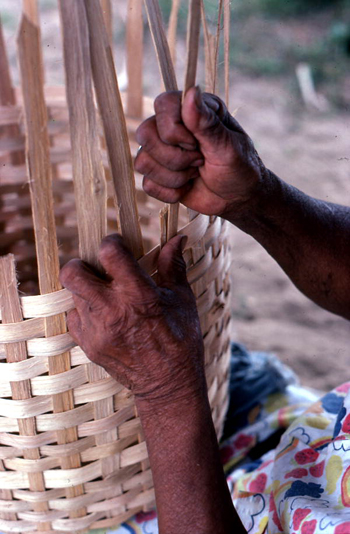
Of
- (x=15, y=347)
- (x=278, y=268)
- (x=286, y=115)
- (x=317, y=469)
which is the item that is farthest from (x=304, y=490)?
(x=286, y=115)

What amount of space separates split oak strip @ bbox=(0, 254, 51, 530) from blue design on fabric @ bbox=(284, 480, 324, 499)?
0.96ft

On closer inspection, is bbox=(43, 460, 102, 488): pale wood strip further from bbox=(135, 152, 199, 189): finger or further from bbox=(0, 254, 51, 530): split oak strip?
bbox=(135, 152, 199, 189): finger

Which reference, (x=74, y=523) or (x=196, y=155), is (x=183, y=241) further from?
(x=74, y=523)

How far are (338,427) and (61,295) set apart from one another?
380 millimetres

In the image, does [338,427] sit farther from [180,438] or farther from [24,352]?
[24,352]

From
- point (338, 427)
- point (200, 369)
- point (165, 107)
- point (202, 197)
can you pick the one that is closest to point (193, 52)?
point (165, 107)

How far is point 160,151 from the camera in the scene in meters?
0.61

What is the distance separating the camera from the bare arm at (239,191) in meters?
0.59

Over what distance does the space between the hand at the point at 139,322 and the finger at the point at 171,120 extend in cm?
11

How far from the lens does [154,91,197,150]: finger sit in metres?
0.58

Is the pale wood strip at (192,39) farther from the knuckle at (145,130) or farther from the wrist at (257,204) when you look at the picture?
the wrist at (257,204)

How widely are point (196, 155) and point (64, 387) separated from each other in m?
0.28

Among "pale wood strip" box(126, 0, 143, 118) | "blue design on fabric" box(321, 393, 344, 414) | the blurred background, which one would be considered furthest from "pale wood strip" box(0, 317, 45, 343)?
the blurred background

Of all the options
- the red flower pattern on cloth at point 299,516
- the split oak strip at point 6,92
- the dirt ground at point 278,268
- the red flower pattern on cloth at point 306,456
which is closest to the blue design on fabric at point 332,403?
the red flower pattern on cloth at point 306,456
